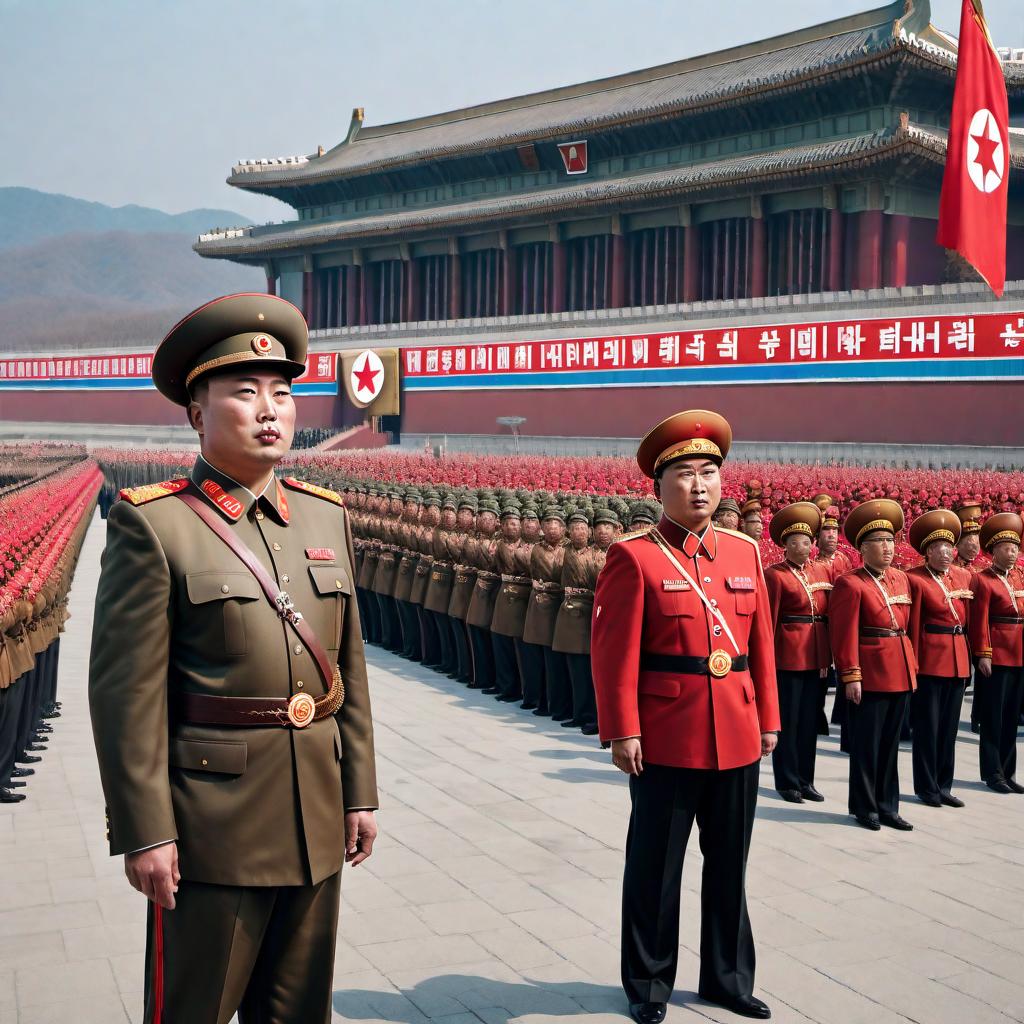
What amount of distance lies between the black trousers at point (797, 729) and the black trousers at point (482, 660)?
3354 mm

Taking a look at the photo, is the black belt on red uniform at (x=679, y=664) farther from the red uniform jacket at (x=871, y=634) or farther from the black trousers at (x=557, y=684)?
the black trousers at (x=557, y=684)

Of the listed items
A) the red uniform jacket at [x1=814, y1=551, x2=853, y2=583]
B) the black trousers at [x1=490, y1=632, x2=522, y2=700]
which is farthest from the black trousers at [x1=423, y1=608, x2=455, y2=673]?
the red uniform jacket at [x1=814, y1=551, x2=853, y2=583]

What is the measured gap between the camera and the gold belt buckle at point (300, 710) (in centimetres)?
245

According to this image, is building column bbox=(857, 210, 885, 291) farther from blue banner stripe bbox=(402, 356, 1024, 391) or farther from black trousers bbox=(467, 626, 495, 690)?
black trousers bbox=(467, 626, 495, 690)

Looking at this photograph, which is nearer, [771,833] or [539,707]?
[771,833]

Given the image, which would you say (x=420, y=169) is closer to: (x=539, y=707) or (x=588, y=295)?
(x=588, y=295)

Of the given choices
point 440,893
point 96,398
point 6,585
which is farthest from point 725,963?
point 96,398

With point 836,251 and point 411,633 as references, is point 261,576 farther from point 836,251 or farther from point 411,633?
point 836,251

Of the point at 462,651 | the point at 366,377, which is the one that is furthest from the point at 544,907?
the point at 366,377

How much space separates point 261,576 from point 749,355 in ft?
72.5

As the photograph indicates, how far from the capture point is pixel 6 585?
6.13m

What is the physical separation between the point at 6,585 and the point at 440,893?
299 centimetres

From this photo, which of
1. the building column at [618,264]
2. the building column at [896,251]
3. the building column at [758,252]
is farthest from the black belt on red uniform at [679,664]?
the building column at [618,264]

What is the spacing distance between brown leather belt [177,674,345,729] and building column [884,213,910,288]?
2274 centimetres
